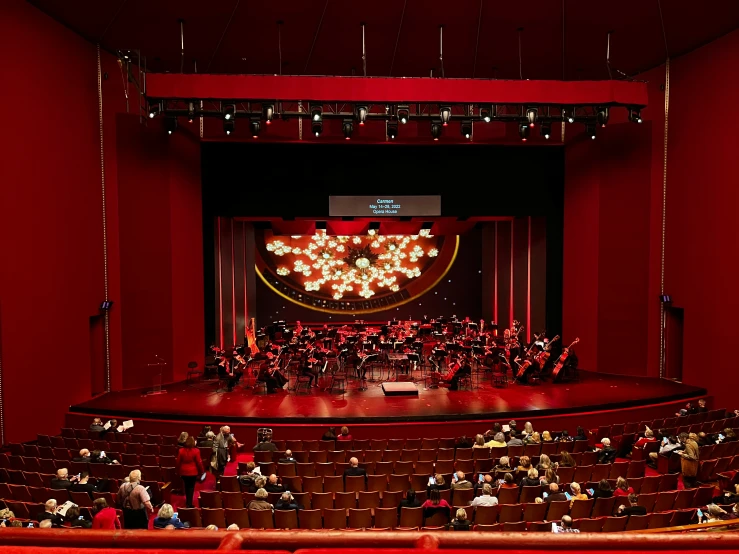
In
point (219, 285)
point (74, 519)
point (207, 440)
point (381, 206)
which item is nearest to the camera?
point (74, 519)

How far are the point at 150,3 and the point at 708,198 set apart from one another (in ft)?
43.1

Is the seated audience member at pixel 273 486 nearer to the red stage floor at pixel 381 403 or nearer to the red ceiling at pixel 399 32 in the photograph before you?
the red stage floor at pixel 381 403

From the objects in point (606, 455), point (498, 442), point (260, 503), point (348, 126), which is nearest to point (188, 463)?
point (260, 503)

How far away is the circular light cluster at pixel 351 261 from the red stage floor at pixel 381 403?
429 inches

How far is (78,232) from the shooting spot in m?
13.1

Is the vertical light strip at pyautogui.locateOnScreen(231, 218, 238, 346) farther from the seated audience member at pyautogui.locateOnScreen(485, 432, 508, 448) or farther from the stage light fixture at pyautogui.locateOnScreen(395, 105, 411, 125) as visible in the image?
the seated audience member at pyautogui.locateOnScreen(485, 432, 508, 448)

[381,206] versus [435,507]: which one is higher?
[381,206]

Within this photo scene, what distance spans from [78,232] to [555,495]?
11260 mm

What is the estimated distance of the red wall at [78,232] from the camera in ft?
36.4

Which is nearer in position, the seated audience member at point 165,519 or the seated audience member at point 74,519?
the seated audience member at point 74,519

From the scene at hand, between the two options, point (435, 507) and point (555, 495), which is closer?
point (435, 507)

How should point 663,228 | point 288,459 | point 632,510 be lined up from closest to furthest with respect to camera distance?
point 632,510
point 288,459
point 663,228

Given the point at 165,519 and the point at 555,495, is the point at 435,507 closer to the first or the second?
the point at 555,495

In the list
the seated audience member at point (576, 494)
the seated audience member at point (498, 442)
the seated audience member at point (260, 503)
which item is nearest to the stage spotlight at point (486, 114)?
the seated audience member at point (498, 442)
